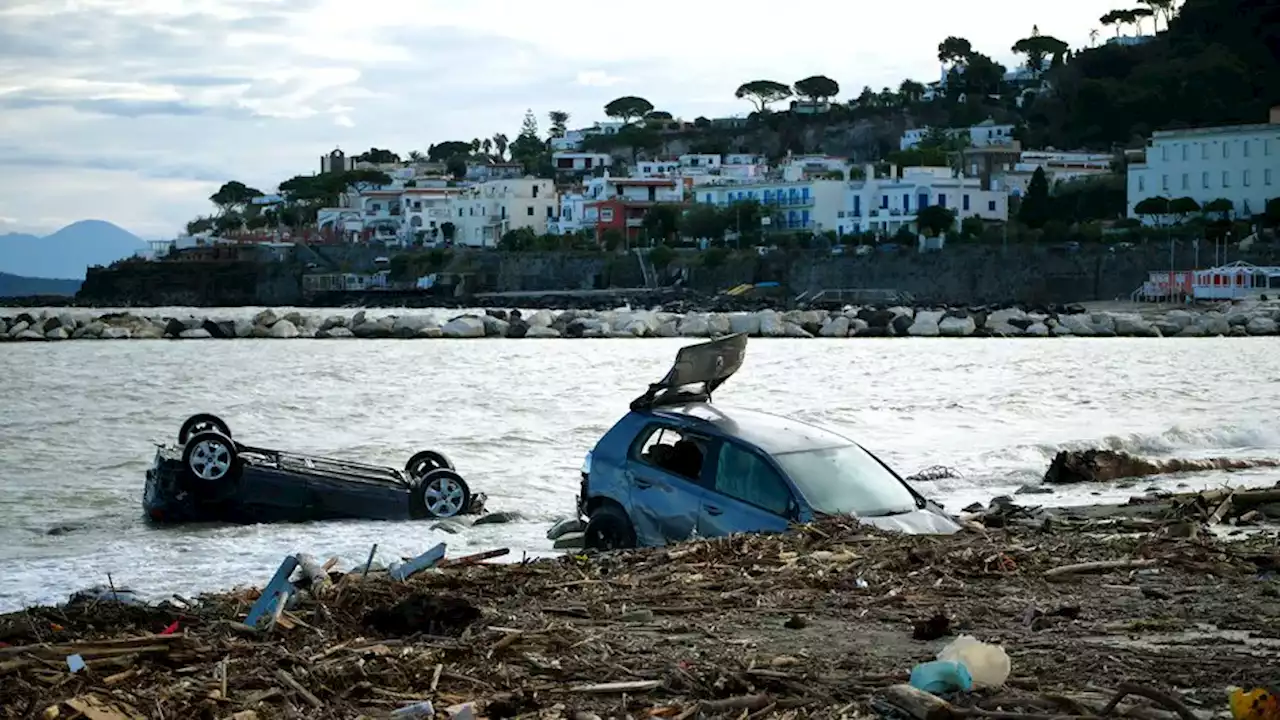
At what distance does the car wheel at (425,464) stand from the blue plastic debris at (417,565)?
7650 millimetres

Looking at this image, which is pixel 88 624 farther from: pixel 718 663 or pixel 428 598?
pixel 718 663

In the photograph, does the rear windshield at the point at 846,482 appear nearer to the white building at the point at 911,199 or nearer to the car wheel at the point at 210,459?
the car wheel at the point at 210,459

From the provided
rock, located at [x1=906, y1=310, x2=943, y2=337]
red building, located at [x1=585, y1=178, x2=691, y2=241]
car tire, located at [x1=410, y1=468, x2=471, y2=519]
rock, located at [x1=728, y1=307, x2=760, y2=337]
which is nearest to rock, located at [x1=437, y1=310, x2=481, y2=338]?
rock, located at [x1=728, y1=307, x2=760, y2=337]

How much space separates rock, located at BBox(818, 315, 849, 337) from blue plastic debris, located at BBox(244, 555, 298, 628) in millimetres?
62600

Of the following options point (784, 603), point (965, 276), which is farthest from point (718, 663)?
point (965, 276)

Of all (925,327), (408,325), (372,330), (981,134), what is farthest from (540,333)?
(981,134)

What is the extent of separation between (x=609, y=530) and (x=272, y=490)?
5114 mm

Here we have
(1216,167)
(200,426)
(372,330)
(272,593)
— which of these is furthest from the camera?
(1216,167)

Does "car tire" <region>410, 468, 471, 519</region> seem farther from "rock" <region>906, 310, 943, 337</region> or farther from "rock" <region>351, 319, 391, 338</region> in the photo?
"rock" <region>351, 319, 391, 338</region>

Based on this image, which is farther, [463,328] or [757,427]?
[463,328]

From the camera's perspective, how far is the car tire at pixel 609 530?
1056 cm

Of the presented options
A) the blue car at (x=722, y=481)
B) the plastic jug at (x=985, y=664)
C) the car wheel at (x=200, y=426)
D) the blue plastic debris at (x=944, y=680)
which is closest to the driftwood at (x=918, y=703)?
the blue plastic debris at (x=944, y=680)

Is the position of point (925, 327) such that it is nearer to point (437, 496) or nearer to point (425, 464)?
point (425, 464)

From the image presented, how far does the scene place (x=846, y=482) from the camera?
416 inches
